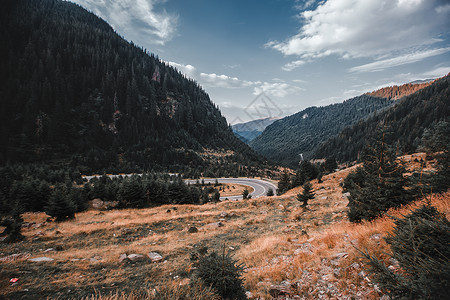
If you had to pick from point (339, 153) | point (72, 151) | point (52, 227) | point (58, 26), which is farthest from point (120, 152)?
point (339, 153)

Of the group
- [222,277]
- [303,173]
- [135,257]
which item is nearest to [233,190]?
[303,173]

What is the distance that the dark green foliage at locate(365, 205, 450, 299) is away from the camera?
8.79 feet

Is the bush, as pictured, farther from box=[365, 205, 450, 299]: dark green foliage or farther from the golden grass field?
box=[365, 205, 450, 299]: dark green foliage

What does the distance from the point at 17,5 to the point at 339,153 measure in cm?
28277

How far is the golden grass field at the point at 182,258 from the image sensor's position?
5.25 metres

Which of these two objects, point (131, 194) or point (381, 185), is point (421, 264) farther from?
point (131, 194)

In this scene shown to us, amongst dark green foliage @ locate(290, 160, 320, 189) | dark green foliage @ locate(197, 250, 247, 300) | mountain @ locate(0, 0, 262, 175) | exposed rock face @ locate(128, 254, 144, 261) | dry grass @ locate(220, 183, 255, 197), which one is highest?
mountain @ locate(0, 0, 262, 175)

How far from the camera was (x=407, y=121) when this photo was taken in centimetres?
12662

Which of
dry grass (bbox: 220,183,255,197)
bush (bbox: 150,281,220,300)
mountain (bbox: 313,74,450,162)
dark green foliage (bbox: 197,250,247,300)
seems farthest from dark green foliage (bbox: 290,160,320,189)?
mountain (bbox: 313,74,450,162)

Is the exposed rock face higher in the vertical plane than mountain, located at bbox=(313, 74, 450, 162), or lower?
lower

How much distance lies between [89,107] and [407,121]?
217801 millimetres

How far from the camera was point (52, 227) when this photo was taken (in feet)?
51.8

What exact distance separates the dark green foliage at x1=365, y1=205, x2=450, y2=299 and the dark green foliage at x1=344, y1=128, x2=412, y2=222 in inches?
234

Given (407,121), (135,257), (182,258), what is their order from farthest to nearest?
1. (407,121)
2. (182,258)
3. (135,257)
